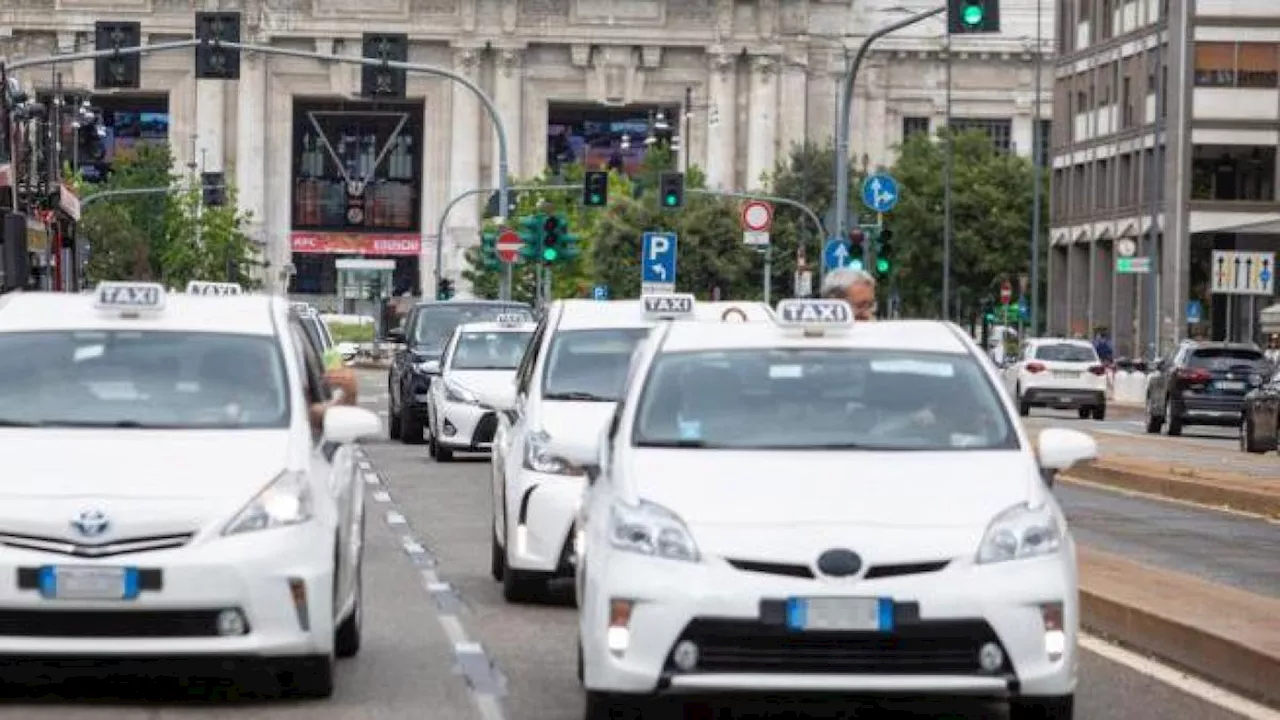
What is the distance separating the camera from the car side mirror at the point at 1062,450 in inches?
500

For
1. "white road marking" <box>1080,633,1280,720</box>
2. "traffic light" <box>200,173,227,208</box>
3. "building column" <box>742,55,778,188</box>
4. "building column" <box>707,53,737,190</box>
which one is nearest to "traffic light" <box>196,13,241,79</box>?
"white road marking" <box>1080,633,1280,720</box>

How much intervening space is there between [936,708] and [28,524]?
336cm

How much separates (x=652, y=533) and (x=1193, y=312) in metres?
77.9

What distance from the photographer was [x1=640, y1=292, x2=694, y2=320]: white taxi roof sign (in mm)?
22125

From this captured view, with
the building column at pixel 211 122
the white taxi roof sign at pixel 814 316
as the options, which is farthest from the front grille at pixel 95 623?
the building column at pixel 211 122

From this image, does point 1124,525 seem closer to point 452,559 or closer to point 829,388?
point 452,559

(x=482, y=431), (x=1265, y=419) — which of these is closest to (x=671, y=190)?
(x=1265, y=419)

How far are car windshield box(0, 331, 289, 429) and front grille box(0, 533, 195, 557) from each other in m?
1.21

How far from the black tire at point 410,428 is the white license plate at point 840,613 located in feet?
105

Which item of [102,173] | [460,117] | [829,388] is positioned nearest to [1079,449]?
[829,388]

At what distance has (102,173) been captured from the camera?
15038 cm

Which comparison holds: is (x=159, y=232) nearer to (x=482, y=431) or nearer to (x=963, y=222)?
(x=963, y=222)

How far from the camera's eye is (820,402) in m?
12.8

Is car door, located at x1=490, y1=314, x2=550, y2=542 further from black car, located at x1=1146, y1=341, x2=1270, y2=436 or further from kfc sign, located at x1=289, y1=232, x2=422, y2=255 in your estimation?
kfc sign, located at x1=289, y1=232, x2=422, y2=255
